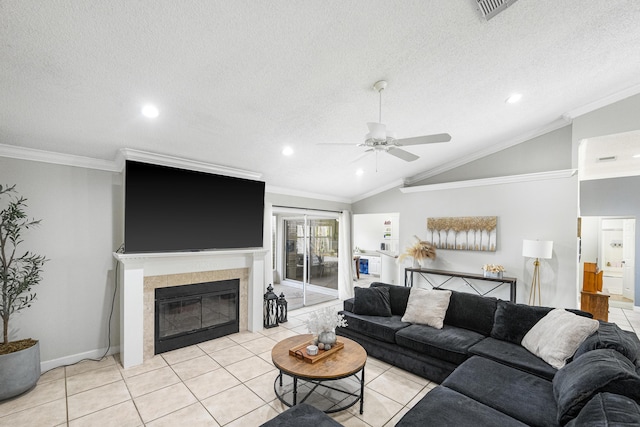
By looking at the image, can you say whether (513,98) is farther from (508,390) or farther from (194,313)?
(194,313)

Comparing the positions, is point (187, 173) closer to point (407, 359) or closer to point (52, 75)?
point (52, 75)

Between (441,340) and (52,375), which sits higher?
(441,340)

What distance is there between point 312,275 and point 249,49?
18.3ft

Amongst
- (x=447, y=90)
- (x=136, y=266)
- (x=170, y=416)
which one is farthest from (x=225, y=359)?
(x=447, y=90)

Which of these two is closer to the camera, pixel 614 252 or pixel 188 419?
pixel 188 419

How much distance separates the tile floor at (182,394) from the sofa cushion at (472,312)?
2.77 feet

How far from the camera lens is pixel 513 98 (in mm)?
3447

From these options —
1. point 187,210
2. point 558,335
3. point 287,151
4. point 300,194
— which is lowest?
point 558,335

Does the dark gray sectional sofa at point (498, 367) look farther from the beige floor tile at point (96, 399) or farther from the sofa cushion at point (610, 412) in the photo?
the beige floor tile at point (96, 399)

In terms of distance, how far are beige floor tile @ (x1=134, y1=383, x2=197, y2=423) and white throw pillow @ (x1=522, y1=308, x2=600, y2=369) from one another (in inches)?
129

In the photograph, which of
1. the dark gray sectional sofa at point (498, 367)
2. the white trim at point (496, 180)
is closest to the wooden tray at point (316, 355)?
the dark gray sectional sofa at point (498, 367)

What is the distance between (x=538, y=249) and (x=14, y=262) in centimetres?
665

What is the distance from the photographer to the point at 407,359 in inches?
129

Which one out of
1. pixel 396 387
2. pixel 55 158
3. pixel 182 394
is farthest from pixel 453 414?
pixel 55 158
